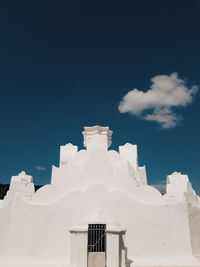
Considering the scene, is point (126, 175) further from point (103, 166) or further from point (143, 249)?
point (143, 249)

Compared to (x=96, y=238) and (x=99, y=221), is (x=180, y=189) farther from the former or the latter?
(x=96, y=238)

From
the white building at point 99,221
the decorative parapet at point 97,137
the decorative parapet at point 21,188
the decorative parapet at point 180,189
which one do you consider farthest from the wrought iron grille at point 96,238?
the decorative parapet at point 97,137

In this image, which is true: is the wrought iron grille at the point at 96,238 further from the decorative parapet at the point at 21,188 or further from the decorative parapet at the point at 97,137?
the decorative parapet at the point at 97,137

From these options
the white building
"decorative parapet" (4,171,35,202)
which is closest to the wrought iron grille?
the white building

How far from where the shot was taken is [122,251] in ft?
45.9

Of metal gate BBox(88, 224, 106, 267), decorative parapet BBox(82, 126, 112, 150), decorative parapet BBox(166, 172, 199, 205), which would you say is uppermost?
decorative parapet BBox(82, 126, 112, 150)

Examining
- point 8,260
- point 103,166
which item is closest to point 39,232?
point 8,260

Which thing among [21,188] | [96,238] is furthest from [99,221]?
[21,188]

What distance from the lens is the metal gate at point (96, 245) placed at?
44.6 feet

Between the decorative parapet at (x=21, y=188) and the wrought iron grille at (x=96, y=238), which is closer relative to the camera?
the wrought iron grille at (x=96, y=238)

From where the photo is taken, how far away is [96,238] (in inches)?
544

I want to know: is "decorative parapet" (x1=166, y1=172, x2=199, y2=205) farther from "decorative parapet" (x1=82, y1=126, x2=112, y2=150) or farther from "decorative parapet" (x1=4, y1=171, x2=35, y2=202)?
Answer: "decorative parapet" (x1=4, y1=171, x2=35, y2=202)

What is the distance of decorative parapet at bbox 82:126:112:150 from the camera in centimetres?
2180

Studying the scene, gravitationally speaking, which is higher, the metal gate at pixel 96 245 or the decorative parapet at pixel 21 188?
the decorative parapet at pixel 21 188
